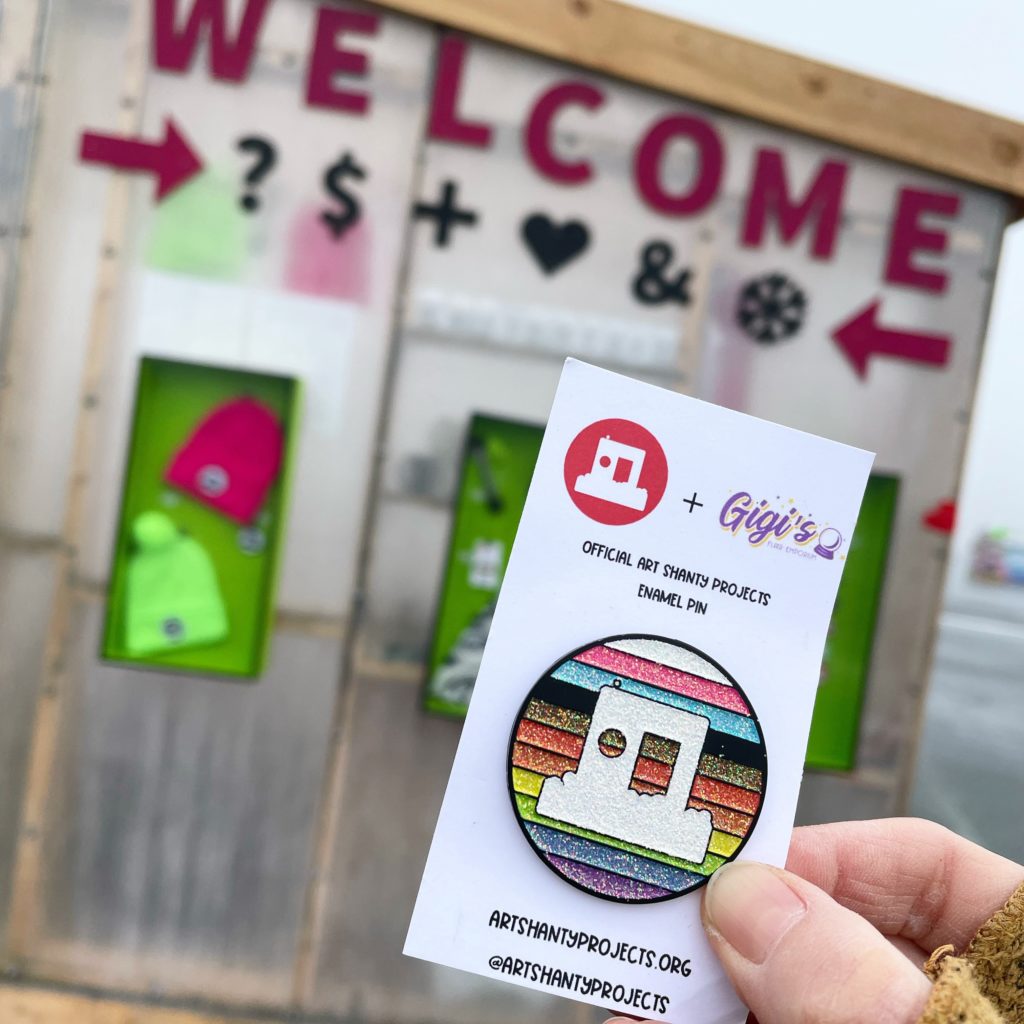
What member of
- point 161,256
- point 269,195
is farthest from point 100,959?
point 269,195

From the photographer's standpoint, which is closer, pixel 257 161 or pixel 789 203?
pixel 257 161

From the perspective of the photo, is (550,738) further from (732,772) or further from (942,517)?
(942,517)

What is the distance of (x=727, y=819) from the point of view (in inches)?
46.2

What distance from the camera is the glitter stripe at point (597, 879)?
115 centimetres

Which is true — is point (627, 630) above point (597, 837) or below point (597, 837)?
above

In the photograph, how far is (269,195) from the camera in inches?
137

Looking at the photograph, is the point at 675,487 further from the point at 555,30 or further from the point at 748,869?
the point at 555,30

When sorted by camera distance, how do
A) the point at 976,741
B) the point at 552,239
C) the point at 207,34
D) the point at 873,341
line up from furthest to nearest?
1. the point at 976,741
2. the point at 873,341
3. the point at 552,239
4. the point at 207,34

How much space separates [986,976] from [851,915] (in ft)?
0.65

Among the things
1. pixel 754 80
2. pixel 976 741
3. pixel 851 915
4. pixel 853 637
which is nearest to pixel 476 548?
pixel 853 637

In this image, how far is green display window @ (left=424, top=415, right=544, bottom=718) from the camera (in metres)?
3.62

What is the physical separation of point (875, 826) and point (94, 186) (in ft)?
9.99

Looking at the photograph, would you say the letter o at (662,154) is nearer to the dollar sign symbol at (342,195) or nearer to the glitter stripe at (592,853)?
the dollar sign symbol at (342,195)

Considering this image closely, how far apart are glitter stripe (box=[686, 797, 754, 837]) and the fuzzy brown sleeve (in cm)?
23
